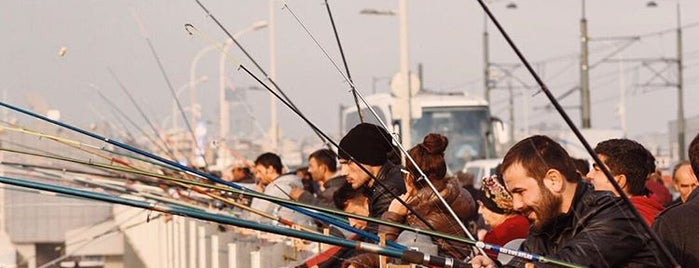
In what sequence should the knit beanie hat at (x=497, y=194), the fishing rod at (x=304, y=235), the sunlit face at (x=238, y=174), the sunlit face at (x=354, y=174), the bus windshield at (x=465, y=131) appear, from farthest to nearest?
1. the bus windshield at (x=465, y=131)
2. the sunlit face at (x=238, y=174)
3. the sunlit face at (x=354, y=174)
4. the knit beanie hat at (x=497, y=194)
5. the fishing rod at (x=304, y=235)

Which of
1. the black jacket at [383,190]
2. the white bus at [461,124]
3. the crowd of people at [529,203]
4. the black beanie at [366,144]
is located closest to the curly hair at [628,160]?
the crowd of people at [529,203]

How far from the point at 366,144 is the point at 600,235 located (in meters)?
3.30

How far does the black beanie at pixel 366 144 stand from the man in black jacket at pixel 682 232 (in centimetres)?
272

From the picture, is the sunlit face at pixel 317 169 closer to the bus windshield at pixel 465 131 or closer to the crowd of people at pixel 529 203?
the crowd of people at pixel 529 203

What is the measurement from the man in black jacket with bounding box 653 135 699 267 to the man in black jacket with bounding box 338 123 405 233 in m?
2.58

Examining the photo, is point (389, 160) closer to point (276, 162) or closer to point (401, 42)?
point (276, 162)

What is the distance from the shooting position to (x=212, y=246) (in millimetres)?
12000

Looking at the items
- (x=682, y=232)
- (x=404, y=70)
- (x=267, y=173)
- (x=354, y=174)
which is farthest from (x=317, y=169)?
(x=404, y=70)

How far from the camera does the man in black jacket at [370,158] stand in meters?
8.41

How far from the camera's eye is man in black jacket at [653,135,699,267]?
5707 millimetres

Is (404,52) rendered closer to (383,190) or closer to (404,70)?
(404,70)

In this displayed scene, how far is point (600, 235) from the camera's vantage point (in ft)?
17.3

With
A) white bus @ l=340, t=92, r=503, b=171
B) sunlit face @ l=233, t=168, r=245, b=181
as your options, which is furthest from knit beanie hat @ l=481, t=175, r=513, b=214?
white bus @ l=340, t=92, r=503, b=171

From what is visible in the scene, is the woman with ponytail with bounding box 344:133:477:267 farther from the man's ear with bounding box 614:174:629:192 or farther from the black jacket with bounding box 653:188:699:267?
the black jacket with bounding box 653:188:699:267
